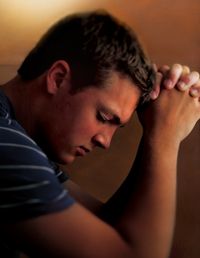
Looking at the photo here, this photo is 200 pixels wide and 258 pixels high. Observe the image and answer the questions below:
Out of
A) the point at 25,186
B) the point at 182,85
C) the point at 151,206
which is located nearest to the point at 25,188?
the point at 25,186

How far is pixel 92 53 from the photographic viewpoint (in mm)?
796

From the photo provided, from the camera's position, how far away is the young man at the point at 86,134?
59 centimetres

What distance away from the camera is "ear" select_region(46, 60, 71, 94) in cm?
79

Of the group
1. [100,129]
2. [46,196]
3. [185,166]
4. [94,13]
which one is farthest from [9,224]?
[185,166]

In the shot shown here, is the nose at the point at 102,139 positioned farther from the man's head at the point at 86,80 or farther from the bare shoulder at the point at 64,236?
the bare shoulder at the point at 64,236

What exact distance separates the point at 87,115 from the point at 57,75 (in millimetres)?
92

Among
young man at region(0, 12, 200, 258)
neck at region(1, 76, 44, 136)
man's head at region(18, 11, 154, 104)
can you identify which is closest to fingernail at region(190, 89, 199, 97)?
young man at region(0, 12, 200, 258)

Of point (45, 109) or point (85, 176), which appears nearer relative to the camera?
point (45, 109)

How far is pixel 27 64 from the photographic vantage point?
2.80 ft

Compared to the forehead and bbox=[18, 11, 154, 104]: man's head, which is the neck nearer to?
bbox=[18, 11, 154, 104]: man's head

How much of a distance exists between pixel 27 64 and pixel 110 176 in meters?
0.41

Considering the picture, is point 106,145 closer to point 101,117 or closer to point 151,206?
point 101,117

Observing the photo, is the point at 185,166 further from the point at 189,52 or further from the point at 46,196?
the point at 46,196

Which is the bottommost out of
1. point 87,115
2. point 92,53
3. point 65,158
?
point 65,158
